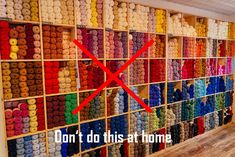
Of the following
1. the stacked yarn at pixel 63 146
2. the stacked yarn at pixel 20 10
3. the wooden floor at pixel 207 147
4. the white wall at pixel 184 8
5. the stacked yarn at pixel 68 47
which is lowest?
the wooden floor at pixel 207 147

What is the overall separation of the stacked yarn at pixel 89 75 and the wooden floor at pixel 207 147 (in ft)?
5.38

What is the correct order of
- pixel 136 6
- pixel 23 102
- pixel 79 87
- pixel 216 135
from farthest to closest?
pixel 216 135 → pixel 136 6 → pixel 79 87 → pixel 23 102

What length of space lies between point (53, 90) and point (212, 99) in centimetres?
334

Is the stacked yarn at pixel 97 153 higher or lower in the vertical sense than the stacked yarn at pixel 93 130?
lower

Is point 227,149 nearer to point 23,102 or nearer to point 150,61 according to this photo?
point 150,61

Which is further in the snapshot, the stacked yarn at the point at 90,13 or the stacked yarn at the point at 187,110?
the stacked yarn at the point at 187,110

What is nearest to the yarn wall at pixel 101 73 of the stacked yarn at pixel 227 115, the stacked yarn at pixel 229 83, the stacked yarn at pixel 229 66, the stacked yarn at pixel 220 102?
the stacked yarn at pixel 220 102

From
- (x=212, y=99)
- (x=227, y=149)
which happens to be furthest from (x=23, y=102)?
(x=212, y=99)

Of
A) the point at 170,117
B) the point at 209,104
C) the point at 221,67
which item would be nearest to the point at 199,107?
the point at 209,104

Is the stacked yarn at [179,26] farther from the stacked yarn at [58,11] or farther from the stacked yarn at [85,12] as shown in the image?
the stacked yarn at [58,11]

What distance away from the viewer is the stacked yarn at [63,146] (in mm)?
2445

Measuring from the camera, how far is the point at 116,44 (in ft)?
9.40

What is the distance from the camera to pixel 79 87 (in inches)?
102

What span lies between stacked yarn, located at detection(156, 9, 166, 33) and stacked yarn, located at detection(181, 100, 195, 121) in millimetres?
1416
